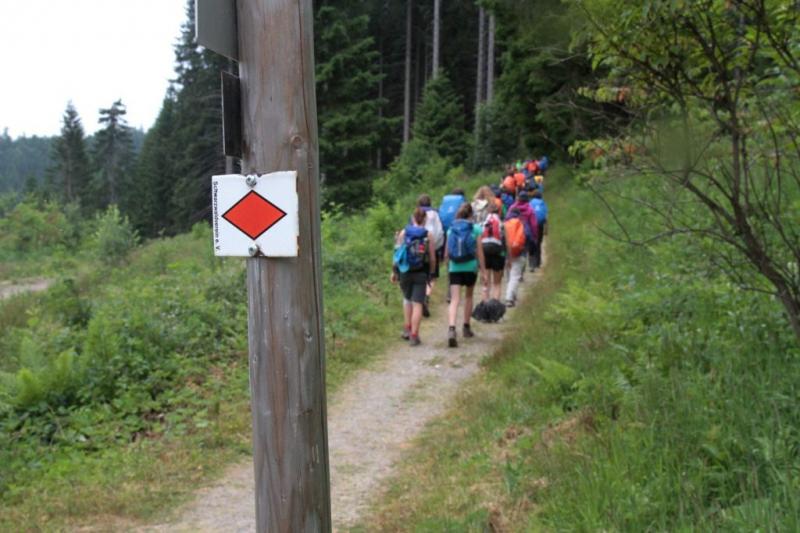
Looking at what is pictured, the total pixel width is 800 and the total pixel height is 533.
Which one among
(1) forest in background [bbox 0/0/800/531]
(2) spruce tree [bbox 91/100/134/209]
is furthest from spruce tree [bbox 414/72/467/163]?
(2) spruce tree [bbox 91/100/134/209]

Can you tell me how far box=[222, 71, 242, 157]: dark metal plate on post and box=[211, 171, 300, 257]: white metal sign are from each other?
112mm

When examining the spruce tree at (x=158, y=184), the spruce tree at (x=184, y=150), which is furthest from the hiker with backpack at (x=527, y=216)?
the spruce tree at (x=158, y=184)

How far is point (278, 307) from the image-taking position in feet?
8.96

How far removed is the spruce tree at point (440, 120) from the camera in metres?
35.0

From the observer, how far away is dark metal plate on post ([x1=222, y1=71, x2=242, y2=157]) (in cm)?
267

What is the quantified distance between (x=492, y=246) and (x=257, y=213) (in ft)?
24.6

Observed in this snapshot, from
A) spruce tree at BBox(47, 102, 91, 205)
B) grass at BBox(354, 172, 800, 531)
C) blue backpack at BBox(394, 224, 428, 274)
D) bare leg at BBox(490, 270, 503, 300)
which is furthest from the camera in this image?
spruce tree at BBox(47, 102, 91, 205)

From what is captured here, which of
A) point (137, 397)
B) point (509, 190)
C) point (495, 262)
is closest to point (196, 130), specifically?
point (509, 190)

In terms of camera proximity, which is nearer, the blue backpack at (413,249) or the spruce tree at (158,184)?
the blue backpack at (413,249)

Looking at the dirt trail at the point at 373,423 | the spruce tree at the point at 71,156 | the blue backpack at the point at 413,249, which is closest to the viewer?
the dirt trail at the point at 373,423

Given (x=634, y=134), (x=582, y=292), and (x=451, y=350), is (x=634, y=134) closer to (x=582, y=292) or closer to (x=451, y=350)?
(x=582, y=292)

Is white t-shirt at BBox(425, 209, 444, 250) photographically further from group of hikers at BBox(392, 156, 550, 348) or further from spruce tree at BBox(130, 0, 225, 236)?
spruce tree at BBox(130, 0, 225, 236)

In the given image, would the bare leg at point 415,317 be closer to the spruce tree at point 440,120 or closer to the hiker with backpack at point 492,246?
the hiker with backpack at point 492,246

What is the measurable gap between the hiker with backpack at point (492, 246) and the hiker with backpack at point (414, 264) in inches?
35.4
